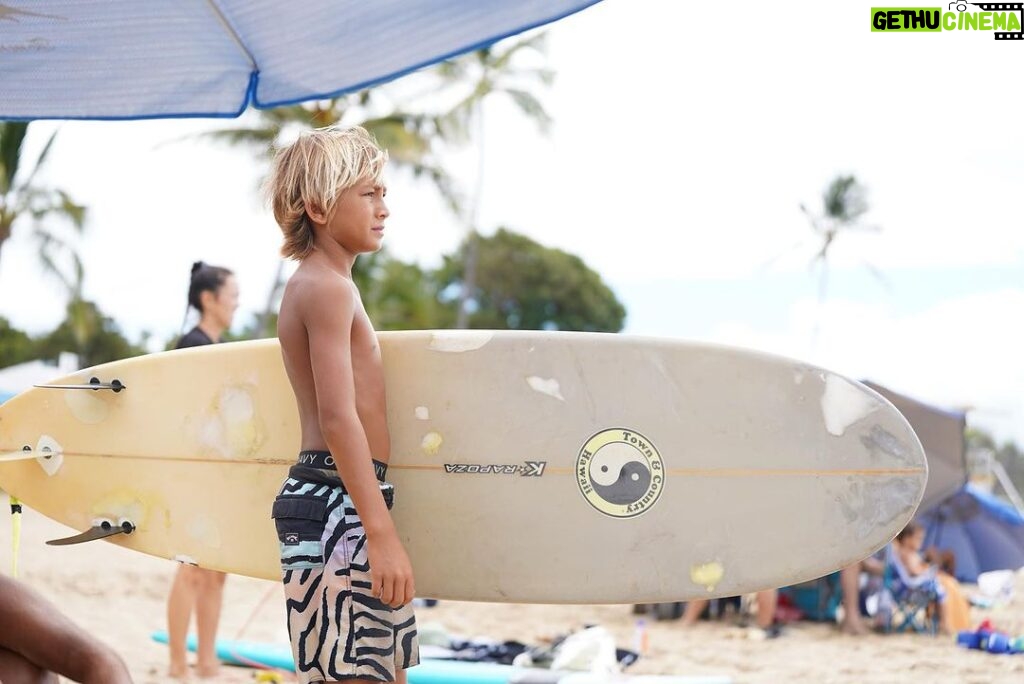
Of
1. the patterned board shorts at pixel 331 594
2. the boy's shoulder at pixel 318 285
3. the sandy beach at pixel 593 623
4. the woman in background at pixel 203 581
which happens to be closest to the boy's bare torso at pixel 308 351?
the boy's shoulder at pixel 318 285

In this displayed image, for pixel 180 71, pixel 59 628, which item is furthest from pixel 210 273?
pixel 59 628

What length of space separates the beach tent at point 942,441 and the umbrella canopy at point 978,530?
664 millimetres

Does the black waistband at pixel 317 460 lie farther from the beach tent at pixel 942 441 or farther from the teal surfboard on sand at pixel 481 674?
the beach tent at pixel 942 441

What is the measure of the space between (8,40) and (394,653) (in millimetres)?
1579

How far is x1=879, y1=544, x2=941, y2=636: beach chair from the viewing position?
653 cm

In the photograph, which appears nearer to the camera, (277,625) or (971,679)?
(971,679)

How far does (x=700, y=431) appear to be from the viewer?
8.98 ft

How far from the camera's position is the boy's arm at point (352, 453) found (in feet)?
6.44

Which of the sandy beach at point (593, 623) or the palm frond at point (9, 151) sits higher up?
the palm frond at point (9, 151)

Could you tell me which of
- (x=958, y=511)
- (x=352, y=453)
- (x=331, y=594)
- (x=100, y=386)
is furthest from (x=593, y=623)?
(x=352, y=453)

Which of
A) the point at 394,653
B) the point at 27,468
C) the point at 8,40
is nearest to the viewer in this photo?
the point at 394,653

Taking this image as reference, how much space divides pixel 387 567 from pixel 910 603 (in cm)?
546

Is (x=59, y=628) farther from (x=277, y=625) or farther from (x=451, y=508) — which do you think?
(x=277, y=625)

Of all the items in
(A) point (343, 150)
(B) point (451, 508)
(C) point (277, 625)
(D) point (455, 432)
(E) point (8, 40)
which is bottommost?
(C) point (277, 625)
